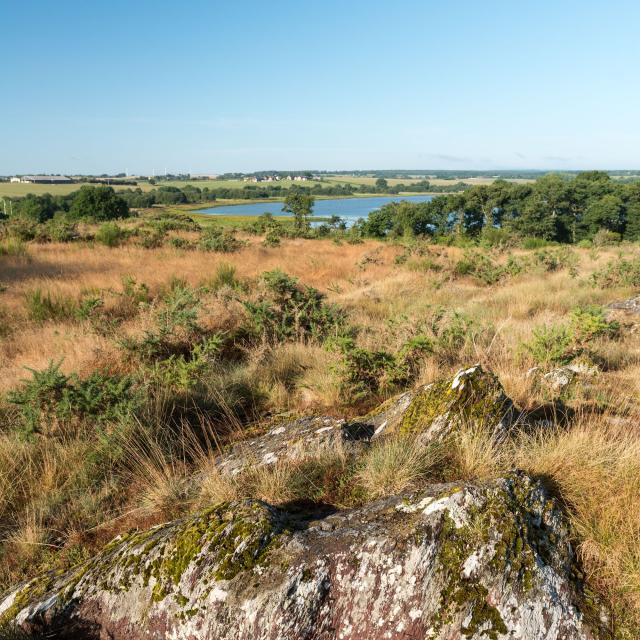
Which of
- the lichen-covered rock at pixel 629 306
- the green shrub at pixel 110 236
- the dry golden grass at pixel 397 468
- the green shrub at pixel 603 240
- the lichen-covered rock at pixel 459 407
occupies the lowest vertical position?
the lichen-covered rock at pixel 629 306

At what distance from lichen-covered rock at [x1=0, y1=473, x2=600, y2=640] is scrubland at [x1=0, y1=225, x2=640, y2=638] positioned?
30cm

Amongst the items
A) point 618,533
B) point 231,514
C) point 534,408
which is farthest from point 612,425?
point 231,514

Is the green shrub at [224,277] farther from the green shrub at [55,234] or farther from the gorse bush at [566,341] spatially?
the green shrub at [55,234]

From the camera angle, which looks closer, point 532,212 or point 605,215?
point 605,215

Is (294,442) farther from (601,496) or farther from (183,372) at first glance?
(183,372)

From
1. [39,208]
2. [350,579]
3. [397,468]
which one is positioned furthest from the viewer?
[39,208]

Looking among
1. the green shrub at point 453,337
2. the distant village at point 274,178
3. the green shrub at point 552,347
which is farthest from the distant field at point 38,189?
the green shrub at point 552,347

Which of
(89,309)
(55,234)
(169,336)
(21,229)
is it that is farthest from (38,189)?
(169,336)

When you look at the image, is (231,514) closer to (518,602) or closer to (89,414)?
(518,602)

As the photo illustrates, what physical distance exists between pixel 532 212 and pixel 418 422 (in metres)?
66.6

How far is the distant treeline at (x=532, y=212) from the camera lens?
59.5m

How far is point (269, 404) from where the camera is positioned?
4.73 m

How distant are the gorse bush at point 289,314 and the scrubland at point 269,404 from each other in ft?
0.12

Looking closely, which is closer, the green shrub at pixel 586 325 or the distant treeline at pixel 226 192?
the green shrub at pixel 586 325
